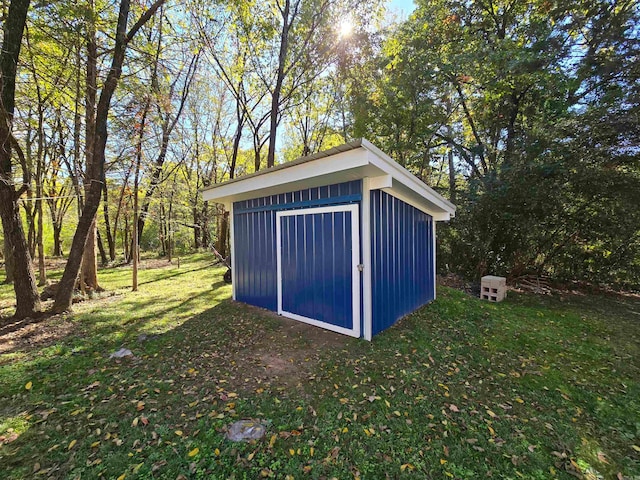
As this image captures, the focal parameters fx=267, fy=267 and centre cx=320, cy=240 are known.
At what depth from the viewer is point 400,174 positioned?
3.50m

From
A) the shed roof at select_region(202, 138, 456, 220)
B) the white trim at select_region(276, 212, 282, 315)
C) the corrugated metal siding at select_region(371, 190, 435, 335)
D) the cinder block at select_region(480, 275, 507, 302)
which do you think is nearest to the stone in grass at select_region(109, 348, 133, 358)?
the white trim at select_region(276, 212, 282, 315)

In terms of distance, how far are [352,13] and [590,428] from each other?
996 centimetres

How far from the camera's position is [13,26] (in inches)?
141

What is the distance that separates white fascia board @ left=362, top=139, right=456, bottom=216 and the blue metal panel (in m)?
0.78

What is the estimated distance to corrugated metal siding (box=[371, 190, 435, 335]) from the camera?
366 centimetres

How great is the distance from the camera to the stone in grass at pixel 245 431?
1.96 m

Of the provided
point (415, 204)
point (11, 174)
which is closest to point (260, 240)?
point (415, 204)

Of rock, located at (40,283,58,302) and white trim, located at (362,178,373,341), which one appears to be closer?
white trim, located at (362,178,373,341)

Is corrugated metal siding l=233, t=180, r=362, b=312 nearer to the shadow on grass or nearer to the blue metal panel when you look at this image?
the blue metal panel

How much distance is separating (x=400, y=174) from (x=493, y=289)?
431cm

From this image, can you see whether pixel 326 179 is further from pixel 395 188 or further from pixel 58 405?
pixel 58 405

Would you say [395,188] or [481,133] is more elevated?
[481,133]

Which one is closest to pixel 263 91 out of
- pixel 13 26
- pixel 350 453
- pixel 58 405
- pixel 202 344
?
pixel 13 26

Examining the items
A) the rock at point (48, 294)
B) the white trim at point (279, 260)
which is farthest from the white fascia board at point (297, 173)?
the rock at point (48, 294)
